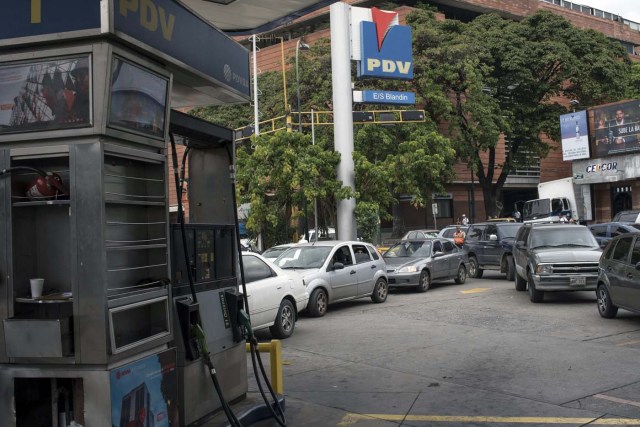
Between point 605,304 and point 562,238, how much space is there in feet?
12.0

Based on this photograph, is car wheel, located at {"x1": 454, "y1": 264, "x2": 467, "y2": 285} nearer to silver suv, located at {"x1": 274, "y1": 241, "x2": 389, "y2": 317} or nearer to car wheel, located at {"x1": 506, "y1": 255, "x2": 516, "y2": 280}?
car wheel, located at {"x1": 506, "y1": 255, "x2": 516, "y2": 280}

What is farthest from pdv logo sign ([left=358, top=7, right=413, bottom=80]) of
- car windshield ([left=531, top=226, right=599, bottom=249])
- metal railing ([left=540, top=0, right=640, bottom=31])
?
metal railing ([left=540, top=0, right=640, bottom=31])

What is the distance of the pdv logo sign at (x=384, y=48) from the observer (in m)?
25.6

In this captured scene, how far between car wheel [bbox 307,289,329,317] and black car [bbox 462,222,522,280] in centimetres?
824

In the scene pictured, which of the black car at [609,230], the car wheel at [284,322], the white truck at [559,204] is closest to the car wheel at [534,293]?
the car wheel at [284,322]

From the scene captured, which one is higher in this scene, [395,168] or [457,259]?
[395,168]

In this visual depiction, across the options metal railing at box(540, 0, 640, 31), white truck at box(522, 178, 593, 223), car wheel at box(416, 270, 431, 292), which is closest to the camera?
car wheel at box(416, 270, 431, 292)

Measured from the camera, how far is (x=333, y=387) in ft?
25.7

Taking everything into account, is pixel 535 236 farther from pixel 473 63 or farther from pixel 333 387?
pixel 473 63

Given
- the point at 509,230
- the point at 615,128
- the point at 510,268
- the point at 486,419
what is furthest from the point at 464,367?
the point at 615,128

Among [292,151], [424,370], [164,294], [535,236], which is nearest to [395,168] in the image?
[292,151]

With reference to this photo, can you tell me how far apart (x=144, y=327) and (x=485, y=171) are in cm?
4813

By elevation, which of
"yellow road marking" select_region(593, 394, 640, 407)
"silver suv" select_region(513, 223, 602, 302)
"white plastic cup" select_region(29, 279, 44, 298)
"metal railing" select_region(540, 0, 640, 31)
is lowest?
"yellow road marking" select_region(593, 394, 640, 407)

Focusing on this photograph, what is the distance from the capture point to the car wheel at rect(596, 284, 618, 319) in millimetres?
12266
